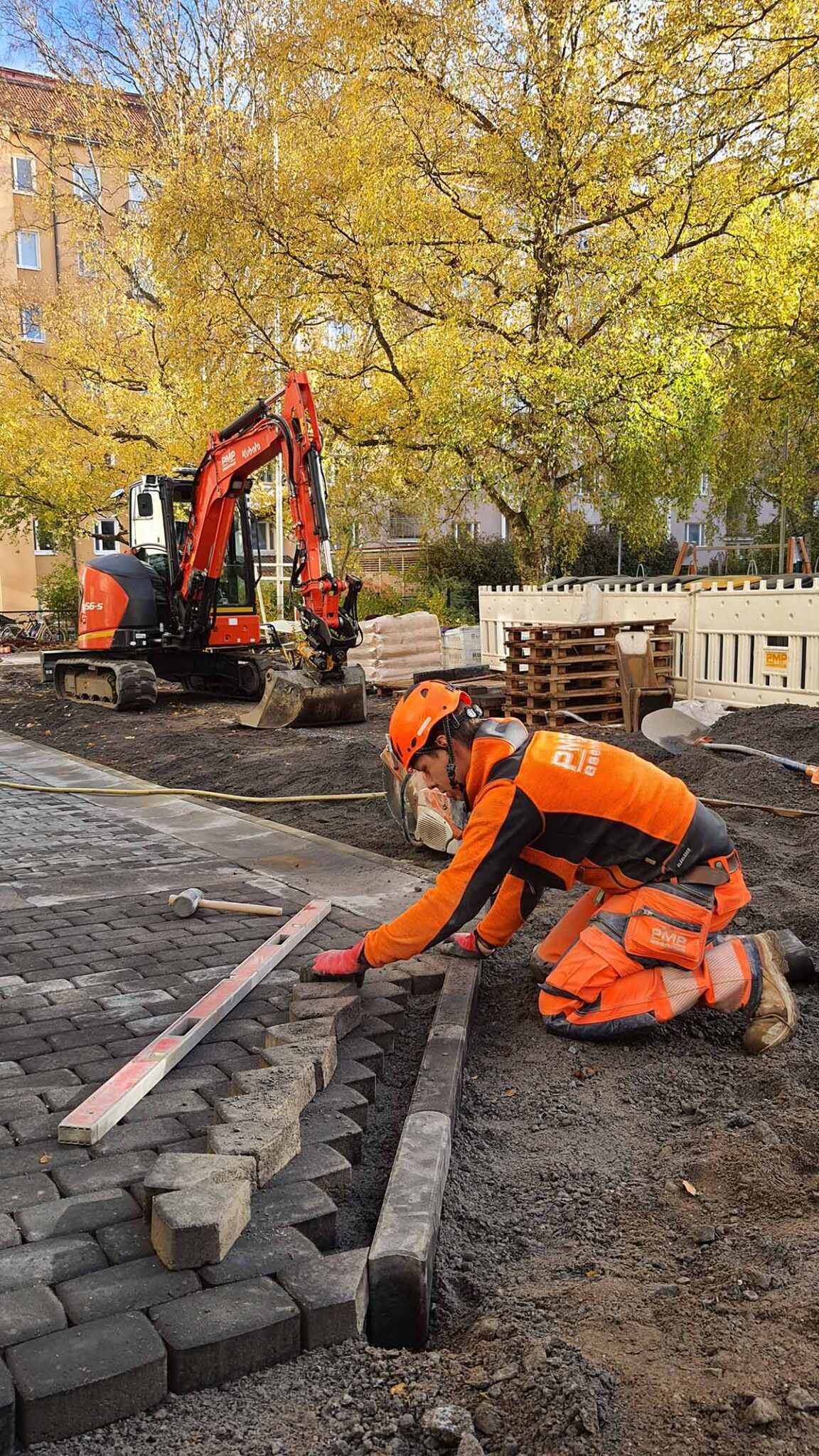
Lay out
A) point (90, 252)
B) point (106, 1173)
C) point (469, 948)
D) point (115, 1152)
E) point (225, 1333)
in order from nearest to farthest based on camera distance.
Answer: point (225, 1333)
point (106, 1173)
point (115, 1152)
point (469, 948)
point (90, 252)

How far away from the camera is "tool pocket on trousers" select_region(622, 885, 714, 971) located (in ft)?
13.5

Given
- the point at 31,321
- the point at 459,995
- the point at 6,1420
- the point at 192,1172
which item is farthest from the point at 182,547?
the point at 31,321

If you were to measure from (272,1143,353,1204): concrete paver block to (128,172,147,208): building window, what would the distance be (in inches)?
966

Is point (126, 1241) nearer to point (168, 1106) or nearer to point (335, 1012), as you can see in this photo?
point (168, 1106)

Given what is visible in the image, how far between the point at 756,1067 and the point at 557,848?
1.05m

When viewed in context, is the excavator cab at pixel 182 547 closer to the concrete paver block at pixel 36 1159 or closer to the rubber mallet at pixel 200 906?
the rubber mallet at pixel 200 906

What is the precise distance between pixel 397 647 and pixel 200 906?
1090cm

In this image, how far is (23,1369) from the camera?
2.36 m

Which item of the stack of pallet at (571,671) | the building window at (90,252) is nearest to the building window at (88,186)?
the building window at (90,252)

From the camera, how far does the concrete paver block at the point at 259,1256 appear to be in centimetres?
269

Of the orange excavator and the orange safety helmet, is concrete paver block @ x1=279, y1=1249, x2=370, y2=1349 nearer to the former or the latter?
the orange safety helmet

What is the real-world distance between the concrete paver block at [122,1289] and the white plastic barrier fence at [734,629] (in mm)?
9861

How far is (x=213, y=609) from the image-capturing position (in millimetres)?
15875

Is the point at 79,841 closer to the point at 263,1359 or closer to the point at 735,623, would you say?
the point at 263,1359
